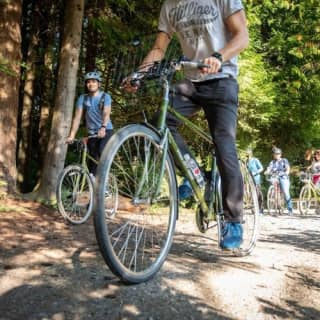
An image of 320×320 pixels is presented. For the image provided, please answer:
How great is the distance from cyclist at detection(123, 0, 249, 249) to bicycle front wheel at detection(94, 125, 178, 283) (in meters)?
0.39

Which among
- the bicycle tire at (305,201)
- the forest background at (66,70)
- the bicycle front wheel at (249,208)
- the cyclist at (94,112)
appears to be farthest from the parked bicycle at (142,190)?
the bicycle tire at (305,201)

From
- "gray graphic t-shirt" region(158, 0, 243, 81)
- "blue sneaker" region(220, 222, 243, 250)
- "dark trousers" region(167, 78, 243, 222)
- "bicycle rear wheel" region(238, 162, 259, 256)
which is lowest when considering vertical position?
"blue sneaker" region(220, 222, 243, 250)

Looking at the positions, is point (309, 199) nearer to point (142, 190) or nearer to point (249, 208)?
point (249, 208)

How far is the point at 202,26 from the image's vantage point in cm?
346

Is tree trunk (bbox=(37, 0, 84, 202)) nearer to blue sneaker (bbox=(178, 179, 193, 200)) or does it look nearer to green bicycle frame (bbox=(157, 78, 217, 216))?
green bicycle frame (bbox=(157, 78, 217, 216))

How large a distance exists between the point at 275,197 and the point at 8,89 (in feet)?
30.2

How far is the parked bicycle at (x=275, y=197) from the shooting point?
571 inches

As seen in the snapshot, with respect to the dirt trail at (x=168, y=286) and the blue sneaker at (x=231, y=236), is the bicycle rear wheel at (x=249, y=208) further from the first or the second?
the blue sneaker at (x=231, y=236)

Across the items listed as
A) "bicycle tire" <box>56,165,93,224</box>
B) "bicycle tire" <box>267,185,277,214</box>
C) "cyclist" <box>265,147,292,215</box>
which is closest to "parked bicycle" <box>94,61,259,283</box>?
"bicycle tire" <box>56,165,93,224</box>

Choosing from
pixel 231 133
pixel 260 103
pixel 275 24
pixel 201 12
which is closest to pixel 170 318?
pixel 231 133

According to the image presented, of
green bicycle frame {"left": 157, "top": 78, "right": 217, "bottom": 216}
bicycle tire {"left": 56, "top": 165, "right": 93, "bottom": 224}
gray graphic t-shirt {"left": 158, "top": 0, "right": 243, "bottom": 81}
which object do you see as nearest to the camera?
green bicycle frame {"left": 157, "top": 78, "right": 217, "bottom": 216}

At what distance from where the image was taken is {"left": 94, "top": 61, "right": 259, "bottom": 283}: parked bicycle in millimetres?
2736

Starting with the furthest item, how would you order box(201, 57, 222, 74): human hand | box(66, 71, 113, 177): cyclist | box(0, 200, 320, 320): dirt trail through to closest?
box(66, 71, 113, 177): cyclist, box(201, 57, 222, 74): human hand, box(0, 200, 320, 320): dirt trail

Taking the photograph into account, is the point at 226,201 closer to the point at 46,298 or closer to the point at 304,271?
the point at 304,271
